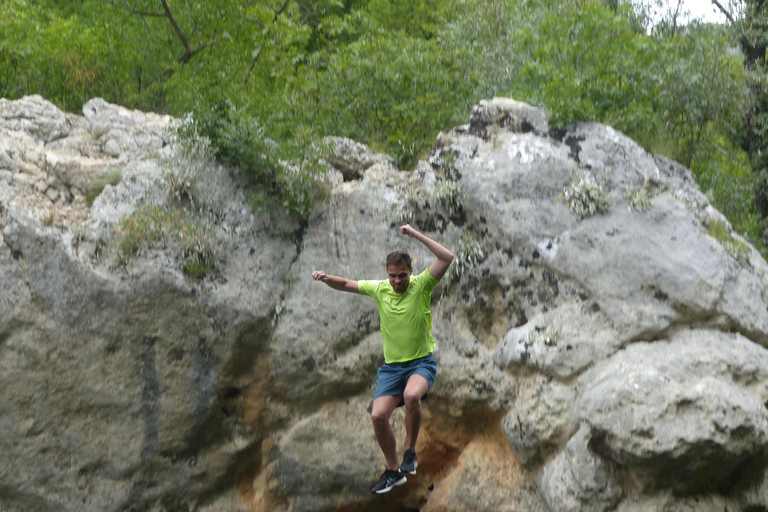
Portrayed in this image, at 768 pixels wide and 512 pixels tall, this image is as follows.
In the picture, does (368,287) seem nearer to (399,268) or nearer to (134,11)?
(399,268)

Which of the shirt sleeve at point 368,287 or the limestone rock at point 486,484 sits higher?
the shirt sleeve at point 368,287

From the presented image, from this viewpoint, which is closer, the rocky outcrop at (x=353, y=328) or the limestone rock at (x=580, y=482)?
the limestone rock at (x=580, y=482)

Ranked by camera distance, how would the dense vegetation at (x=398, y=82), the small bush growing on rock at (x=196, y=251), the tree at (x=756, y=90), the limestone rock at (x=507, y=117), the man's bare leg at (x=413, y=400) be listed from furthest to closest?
the tree at (x=756, y=90) → the dense vegetation at (x=398, y=82) → the limestone rock at (x=507, y=117) → the small bush growing on rock at (x=196, y=251) → the man's bare leg at (x=413, y=400)

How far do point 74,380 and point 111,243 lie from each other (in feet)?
5.32

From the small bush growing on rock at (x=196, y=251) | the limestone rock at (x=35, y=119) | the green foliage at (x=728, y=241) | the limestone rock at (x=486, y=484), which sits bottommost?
the limestone rock at (x=486, y=484)

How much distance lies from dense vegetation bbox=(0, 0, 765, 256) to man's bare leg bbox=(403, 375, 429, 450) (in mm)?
3366

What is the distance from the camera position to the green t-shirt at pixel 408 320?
663 cm

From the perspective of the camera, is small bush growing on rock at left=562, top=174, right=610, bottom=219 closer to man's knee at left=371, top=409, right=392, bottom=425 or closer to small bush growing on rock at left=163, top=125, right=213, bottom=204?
man's knee at left=371, top=409, right=392, bottom=425

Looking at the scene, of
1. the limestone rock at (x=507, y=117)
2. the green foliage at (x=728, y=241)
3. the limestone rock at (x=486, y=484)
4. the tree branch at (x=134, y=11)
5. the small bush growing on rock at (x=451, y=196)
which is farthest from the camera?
the tree branch at (x=134, y=11)

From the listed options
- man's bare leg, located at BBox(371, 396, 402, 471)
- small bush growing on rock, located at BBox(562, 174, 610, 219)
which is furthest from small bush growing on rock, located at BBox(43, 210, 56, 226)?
small bush growing on rock, located at BBox(562, 174, 610, 219)

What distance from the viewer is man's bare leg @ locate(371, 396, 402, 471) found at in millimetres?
6469

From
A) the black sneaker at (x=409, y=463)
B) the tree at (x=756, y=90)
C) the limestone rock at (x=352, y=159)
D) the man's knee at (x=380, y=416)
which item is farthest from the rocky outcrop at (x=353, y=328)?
the tree at (x=756, y=90)

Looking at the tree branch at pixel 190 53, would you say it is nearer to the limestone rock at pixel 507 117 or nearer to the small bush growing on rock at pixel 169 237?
the small bush growing on rock at pixel 169 237

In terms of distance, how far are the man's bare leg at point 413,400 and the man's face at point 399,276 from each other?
897 mm
